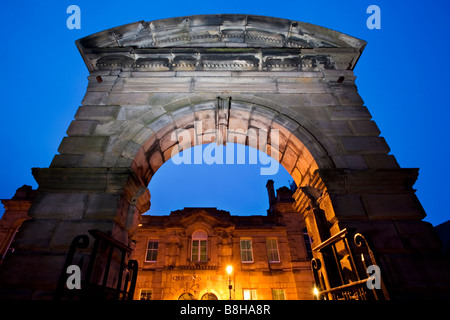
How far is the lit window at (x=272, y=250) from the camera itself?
49.4ft

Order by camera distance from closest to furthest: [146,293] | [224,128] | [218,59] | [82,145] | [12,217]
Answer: [82,145] → [224,128] → [218,59] → [12,217] → [146,293]

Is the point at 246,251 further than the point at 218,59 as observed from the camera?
Yes

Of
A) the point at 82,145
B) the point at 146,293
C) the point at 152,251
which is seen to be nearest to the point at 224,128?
the point at 82,145

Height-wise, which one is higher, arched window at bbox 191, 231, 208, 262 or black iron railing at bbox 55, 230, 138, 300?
arched window at bbox 191, 231, 208, 262

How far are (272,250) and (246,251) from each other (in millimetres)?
1736

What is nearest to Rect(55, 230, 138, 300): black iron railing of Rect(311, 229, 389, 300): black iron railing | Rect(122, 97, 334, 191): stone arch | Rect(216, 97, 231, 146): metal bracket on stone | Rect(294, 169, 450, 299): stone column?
Rect(122, 97, 334, 191): stone arch

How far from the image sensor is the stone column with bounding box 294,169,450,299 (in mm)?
2852

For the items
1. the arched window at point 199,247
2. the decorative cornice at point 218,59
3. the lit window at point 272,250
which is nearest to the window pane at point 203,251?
the arched window at point 199,247

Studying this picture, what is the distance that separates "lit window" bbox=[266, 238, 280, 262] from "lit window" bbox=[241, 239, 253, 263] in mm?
1176

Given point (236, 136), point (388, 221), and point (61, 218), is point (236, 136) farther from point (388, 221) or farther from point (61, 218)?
point (61, 218)

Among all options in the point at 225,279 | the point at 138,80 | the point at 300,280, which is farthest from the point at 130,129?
the point at 300,280

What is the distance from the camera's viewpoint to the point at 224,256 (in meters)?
14.9

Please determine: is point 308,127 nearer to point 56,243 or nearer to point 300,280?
point 56,243

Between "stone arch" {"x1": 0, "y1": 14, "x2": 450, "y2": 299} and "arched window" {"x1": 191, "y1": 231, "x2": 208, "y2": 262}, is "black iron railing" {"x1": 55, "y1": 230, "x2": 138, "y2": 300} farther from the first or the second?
"arched window" {"x1": 191, "y1": 231, "x2": 208, "y2": 262}
